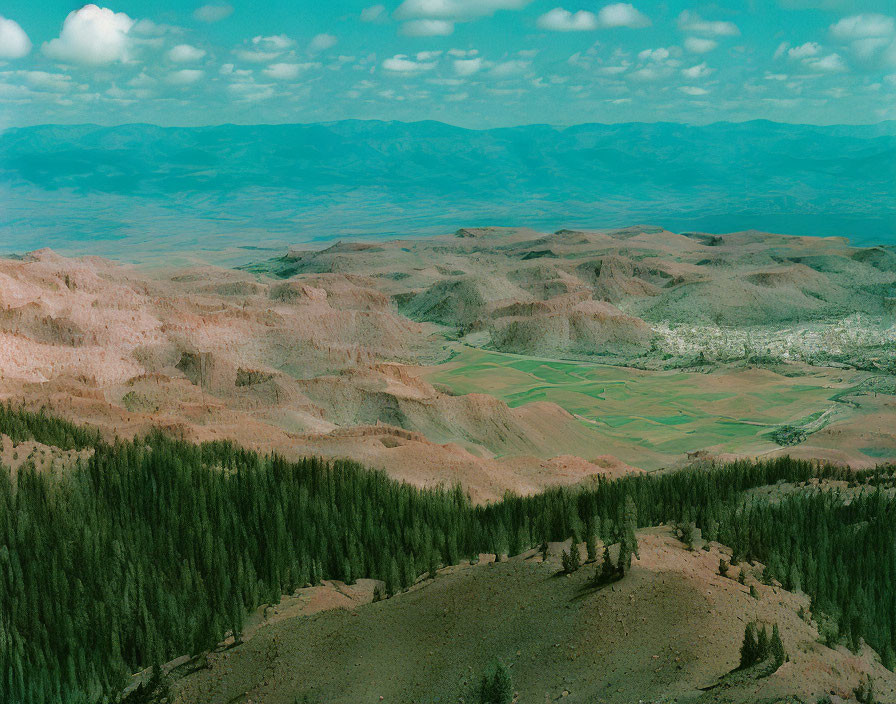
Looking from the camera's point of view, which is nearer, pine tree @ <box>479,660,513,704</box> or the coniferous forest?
pine tree @ <box>479,660,513,704</box>

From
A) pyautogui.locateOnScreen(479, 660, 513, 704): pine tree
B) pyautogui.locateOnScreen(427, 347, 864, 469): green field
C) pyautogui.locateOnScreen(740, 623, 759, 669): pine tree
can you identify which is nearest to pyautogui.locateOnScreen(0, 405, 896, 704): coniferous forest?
pyautogui.locateOnScreen(740, 623, 759, 669): pine tree

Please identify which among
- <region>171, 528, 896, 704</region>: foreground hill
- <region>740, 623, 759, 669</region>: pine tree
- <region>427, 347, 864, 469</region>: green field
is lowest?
<region>427, 347, 864, 469</region>: green field

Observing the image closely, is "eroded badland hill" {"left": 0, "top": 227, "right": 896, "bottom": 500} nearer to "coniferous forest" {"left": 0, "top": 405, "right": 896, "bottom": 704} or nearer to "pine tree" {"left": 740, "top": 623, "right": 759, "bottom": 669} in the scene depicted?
"coniferous forest" {"left": 0, "top": 405, "right": 896, "bottom": 704}

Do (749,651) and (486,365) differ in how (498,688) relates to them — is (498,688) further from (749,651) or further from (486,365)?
(486,365)

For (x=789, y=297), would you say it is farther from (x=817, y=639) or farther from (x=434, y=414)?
(x=817, y=639)

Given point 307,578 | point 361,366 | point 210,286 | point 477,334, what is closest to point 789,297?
point 477,334

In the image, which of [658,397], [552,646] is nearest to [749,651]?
[552,646]
